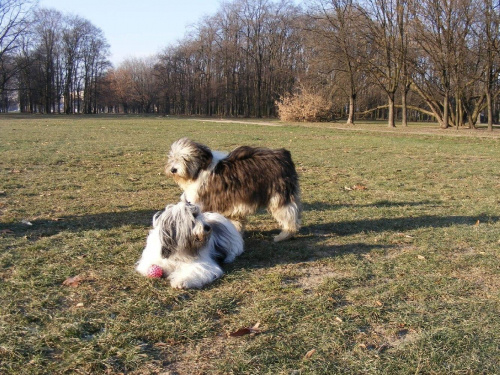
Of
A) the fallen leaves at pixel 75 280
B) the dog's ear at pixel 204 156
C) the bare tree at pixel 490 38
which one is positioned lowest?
the fallen leaves at pixel 75 280

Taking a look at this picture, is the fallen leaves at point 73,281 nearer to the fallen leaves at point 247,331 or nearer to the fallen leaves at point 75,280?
the fallen leaves at point 75,280

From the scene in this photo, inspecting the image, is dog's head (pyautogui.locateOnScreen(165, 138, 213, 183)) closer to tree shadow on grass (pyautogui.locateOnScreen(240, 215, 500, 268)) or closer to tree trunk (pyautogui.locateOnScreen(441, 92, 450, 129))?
tree shadow on grass (pyautogui.locateOnScreen(240, 215, 500, 268))

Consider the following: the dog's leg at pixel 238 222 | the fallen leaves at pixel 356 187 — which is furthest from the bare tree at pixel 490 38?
the dog's leg at pixel 238 222

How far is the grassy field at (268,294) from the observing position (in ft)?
9.38

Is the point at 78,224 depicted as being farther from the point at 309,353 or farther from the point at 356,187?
the point at 356,187

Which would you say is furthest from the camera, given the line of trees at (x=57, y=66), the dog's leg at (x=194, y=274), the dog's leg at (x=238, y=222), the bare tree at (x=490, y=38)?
the line of trees at (x=57, y=66)

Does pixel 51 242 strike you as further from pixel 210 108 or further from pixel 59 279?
pixel 210 108

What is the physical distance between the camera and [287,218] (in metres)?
5.37

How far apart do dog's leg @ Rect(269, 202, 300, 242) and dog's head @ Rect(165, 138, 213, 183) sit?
987 mm

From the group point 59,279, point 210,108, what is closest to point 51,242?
point 59,279

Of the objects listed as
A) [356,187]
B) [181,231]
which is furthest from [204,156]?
[356,187]

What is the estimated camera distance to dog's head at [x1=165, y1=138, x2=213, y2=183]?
17.2 ft

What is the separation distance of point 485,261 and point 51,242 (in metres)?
4.76

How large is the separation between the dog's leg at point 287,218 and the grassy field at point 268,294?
0.63 feet
